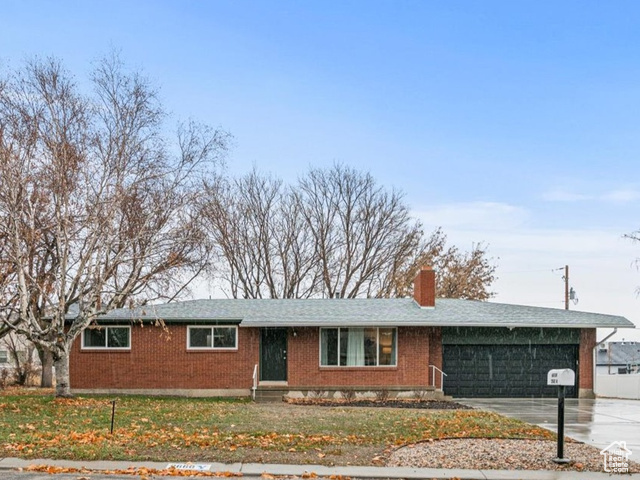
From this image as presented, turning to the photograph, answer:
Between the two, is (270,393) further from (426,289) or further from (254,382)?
(426,289)

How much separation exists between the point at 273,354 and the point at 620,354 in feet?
152

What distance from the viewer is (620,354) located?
62125 millimetres

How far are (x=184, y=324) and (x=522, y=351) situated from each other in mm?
12472

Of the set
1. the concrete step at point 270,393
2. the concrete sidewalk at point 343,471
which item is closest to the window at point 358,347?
the concrete step at point 270,393

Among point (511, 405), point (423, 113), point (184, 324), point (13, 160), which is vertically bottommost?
point (511, 405)

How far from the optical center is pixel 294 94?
18.7 metres

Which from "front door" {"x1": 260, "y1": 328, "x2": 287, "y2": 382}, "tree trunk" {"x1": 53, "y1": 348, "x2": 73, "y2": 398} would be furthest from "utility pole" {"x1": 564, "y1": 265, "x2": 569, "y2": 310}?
"tree trunk" {"x1": 53, "y1": 348, "x2": 73, "y2": 398}

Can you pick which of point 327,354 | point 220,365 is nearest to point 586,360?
point 327,354

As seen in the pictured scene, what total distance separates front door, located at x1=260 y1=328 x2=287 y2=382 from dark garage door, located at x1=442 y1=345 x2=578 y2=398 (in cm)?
592

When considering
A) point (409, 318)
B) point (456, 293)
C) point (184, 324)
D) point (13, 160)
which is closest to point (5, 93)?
point (13, 160)

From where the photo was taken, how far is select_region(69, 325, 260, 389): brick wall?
25.6 metres

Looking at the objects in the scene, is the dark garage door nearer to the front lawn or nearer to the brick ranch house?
the brick ranch house

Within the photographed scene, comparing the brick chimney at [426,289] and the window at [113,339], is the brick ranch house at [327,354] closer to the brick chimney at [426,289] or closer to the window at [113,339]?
the window at [113,339]

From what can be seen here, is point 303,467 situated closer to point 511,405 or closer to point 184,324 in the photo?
point 511,405
